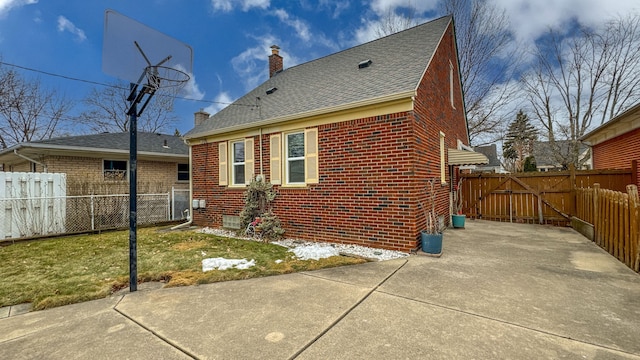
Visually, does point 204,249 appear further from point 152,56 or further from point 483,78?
point 483,78

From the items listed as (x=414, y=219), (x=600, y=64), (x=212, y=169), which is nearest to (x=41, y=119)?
(x=212, y=169)

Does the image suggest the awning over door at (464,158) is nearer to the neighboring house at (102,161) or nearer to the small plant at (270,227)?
the small plant at (270,227)

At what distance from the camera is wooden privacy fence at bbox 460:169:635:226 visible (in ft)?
27.2

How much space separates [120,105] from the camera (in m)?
23.3

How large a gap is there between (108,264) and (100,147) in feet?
25.4

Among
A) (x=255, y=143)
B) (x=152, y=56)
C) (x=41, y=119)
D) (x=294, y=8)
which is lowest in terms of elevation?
(x=255, y=143)

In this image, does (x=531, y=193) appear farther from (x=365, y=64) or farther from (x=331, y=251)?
(x=331, y=251)

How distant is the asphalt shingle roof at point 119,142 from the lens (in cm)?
1031

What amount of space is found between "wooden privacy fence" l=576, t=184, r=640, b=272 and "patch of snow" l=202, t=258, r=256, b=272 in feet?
20.7

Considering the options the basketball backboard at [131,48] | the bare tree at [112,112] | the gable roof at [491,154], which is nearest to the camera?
the basketball backboard at [131,48]

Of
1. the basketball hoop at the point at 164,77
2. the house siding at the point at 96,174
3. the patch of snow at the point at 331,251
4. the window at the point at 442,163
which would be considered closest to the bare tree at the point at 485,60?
the window at the point at 442,163

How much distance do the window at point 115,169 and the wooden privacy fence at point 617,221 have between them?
14453 millimetres

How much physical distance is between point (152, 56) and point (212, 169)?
5647 mm

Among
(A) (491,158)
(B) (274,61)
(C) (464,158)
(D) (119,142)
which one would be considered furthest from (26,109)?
(A) (491,158)
